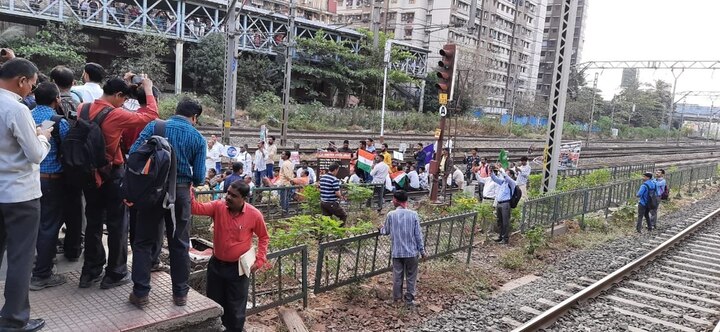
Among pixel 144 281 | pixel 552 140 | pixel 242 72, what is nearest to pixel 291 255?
pixel 144 281

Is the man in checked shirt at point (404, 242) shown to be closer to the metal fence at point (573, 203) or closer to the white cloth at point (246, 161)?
the metal fence at point (573, 203)

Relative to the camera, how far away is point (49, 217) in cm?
423

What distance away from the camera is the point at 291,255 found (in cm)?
650

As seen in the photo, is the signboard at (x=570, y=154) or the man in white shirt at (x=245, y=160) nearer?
the man in white shirt at (x=245, y=160)

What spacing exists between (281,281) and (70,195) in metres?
2.84

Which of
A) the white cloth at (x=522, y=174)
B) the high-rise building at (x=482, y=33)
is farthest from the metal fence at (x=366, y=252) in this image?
the high-rise building at (x=482, y=33)

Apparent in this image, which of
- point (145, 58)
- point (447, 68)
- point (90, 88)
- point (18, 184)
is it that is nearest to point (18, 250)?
point (18, 184)

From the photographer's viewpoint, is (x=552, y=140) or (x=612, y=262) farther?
(x=552, y=140)

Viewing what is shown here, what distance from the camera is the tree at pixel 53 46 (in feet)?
88.1

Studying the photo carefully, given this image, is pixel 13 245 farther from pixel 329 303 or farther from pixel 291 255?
pixel 329 303

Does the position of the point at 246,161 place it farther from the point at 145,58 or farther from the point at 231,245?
the point at 145,58

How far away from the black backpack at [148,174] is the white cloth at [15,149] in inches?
27.0

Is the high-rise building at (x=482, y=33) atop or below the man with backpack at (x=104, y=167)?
atop

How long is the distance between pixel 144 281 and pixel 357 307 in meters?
3.49
